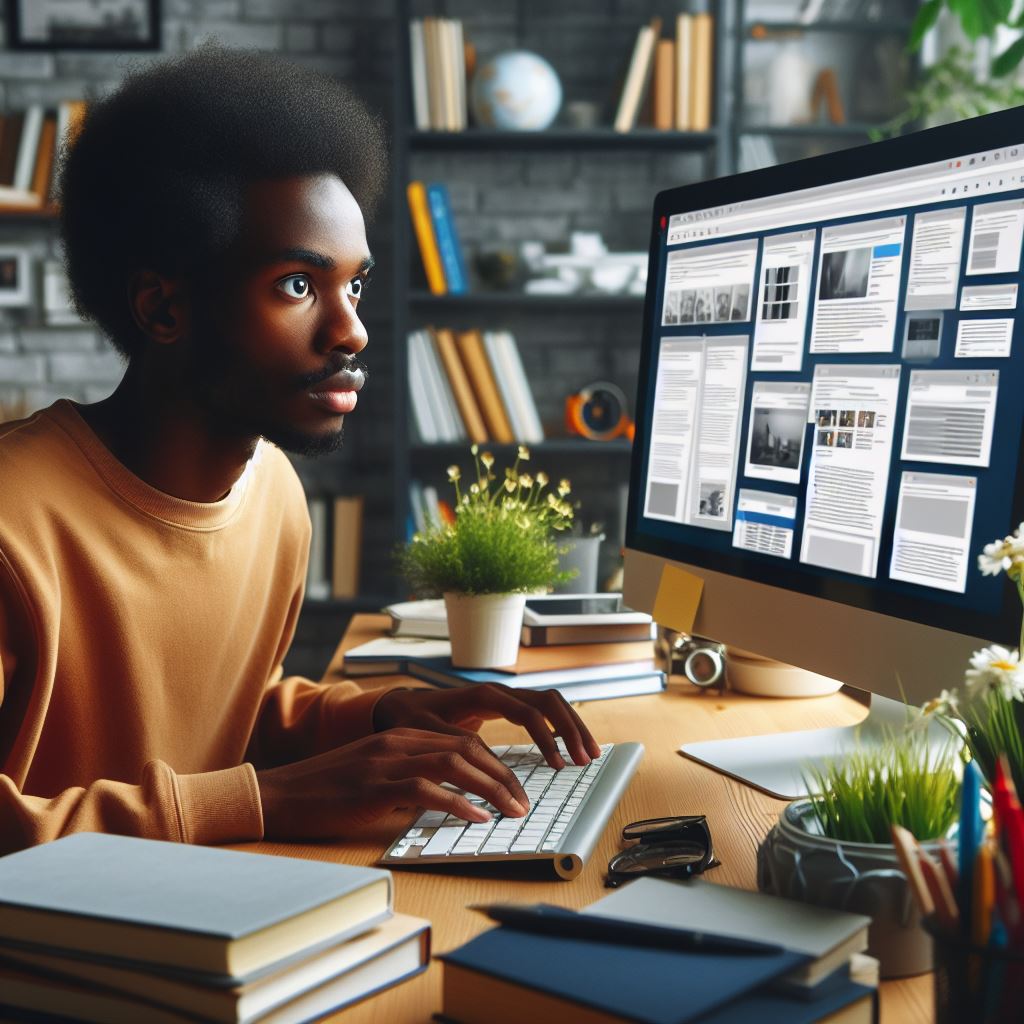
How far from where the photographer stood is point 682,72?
9.91 feet

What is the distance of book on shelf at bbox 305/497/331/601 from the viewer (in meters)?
3.23

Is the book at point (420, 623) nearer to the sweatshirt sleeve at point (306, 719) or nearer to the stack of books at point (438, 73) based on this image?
the sweatshirt sleeve at point (306, 719)

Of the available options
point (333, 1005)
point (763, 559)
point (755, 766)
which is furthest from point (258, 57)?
point (333, 1005)

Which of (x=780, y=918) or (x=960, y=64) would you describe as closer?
(x=780, y=918)

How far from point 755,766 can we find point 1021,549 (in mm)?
406

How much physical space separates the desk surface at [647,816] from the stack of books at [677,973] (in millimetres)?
56

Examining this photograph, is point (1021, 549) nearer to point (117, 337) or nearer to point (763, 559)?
point (763, 559)

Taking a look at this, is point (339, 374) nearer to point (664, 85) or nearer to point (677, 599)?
point (677, 599)

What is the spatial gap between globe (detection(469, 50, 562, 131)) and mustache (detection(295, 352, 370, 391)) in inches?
83.9

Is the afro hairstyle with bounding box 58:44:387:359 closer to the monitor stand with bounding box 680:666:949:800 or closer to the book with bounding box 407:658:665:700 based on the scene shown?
the book with bounding box 407:658:665:700

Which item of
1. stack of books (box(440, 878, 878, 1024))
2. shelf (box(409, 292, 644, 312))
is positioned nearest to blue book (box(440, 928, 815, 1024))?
stack of books (box(440, 878, 878, 1024))

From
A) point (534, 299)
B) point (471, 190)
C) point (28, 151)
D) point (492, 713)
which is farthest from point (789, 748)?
point (28, 151)

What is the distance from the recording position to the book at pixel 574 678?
1291 mm

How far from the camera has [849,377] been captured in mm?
936
